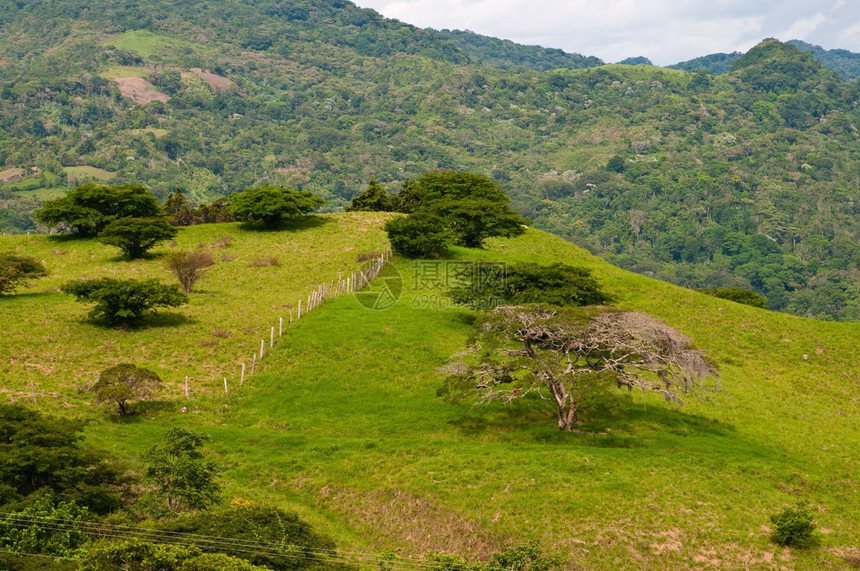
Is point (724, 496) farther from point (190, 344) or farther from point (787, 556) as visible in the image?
point (190, 344)

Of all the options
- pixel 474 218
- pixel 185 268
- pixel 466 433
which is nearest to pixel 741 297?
pixel 474 218

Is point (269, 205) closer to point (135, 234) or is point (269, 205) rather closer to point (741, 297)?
point (135, 234)

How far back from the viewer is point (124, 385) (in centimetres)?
3419

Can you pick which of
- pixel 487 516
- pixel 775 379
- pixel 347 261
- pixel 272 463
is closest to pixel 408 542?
pixel 487 516

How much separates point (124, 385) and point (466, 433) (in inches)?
654

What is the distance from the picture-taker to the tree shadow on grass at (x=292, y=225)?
244ft

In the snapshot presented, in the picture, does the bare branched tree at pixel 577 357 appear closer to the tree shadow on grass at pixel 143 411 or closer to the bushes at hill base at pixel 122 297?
the tree shadow on grass at pixel 143 411

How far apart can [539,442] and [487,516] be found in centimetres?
669

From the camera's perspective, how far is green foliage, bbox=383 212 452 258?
65.1m

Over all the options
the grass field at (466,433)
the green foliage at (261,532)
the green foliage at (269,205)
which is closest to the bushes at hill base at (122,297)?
the grass field at (466,433)

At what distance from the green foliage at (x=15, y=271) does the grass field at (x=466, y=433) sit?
4.69ft

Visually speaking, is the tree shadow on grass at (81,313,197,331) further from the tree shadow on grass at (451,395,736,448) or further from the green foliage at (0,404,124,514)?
the tree shadow on grass at (451,395,736,448)

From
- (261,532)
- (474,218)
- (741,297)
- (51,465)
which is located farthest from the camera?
(474,218)

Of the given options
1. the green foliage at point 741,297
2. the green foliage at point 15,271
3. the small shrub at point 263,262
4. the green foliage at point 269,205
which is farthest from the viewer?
the green foliage at point 269,205
